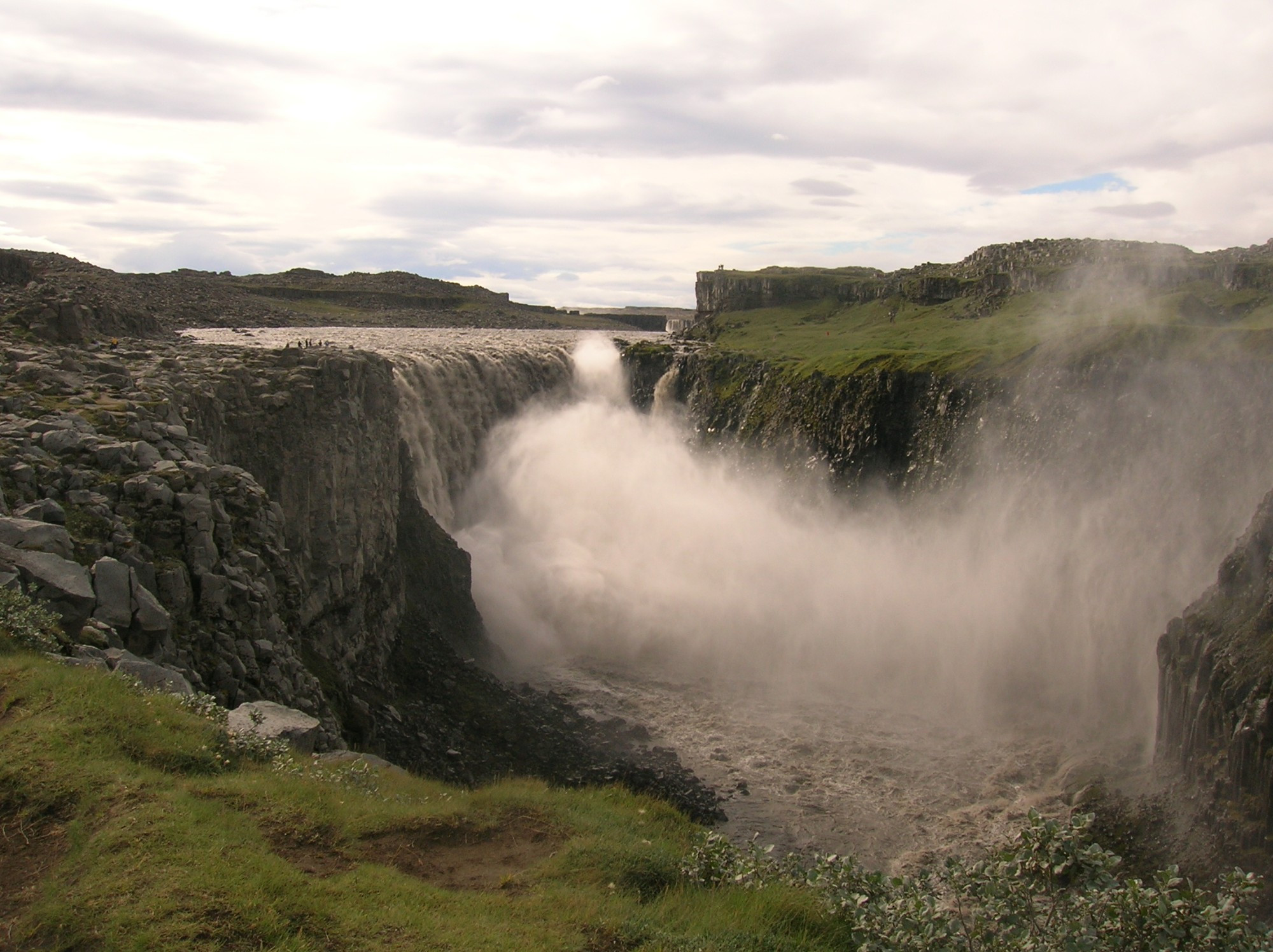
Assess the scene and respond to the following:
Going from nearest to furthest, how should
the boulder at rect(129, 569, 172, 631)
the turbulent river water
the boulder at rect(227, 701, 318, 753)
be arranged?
the boulder at rect(227, 701, 318, 753), the boulder at rect(129, 569, 172, 631), the turbulent river water

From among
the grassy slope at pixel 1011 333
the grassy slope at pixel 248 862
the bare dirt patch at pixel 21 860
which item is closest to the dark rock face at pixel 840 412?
the grassy slope at pixel 1011 333

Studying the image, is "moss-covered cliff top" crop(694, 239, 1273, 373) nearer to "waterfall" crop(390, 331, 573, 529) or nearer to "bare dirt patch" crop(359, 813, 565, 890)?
"waterfall" crop(390, 331, 573, 529)

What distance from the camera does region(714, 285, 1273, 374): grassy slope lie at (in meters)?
34.1

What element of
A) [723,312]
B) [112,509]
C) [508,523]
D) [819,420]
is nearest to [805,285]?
[723,312]

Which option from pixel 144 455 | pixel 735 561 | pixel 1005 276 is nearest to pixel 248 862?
pixel 144 455

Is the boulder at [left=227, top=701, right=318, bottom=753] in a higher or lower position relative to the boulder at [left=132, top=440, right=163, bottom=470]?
lower

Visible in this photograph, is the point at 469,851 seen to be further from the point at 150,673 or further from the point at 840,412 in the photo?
the point at 840,412

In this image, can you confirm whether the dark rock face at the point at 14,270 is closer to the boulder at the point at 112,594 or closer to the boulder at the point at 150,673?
the boulder at the point at 112,594

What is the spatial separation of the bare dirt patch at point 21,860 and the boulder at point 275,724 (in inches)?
113

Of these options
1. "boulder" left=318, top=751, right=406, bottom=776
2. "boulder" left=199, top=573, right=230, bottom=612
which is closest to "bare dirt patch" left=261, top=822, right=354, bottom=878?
"boulder" left=318, top=751, right=406, bottom=776

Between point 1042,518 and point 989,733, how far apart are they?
384 inches

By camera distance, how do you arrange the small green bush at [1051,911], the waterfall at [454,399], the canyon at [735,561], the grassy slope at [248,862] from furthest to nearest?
the waterfall at [454,399] < the canyon at [735,561] < the small green bush at [1051,911] < the grassy slope at [248,862]

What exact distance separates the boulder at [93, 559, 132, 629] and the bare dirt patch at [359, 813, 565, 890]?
226 inches

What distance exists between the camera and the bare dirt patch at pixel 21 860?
786cm
